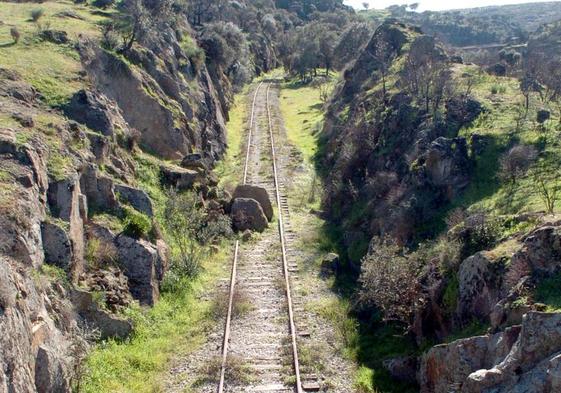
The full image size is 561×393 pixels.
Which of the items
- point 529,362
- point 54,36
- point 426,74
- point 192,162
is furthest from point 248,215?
point 529,362

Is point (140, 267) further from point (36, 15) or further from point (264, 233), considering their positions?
point (36, 15)

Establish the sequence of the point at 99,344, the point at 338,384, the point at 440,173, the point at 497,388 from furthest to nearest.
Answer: the point at 440,173 → the point at 99,344 → the point at 338,384 → the point at 497,388

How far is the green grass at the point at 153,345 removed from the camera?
1426cm

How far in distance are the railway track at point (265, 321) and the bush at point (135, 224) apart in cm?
336

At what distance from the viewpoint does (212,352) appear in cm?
1587

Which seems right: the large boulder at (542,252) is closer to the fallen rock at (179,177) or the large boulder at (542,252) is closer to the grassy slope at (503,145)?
the grassy slope at (503,145)

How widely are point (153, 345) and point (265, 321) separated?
330 centimetres

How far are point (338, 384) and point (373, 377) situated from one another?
99cm

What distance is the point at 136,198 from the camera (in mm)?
21141

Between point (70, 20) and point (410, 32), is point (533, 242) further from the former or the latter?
point (410, 32)

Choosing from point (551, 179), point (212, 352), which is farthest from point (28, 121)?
point (551, 179)

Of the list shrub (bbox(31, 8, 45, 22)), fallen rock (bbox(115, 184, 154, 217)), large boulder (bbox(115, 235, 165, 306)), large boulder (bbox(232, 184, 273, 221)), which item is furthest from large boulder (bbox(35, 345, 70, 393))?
shrub (bbox(31, 8, 45, 22))

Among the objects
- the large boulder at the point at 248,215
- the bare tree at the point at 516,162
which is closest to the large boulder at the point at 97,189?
the large boulder at the point at 248,215

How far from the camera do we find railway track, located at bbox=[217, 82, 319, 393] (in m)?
14.4
